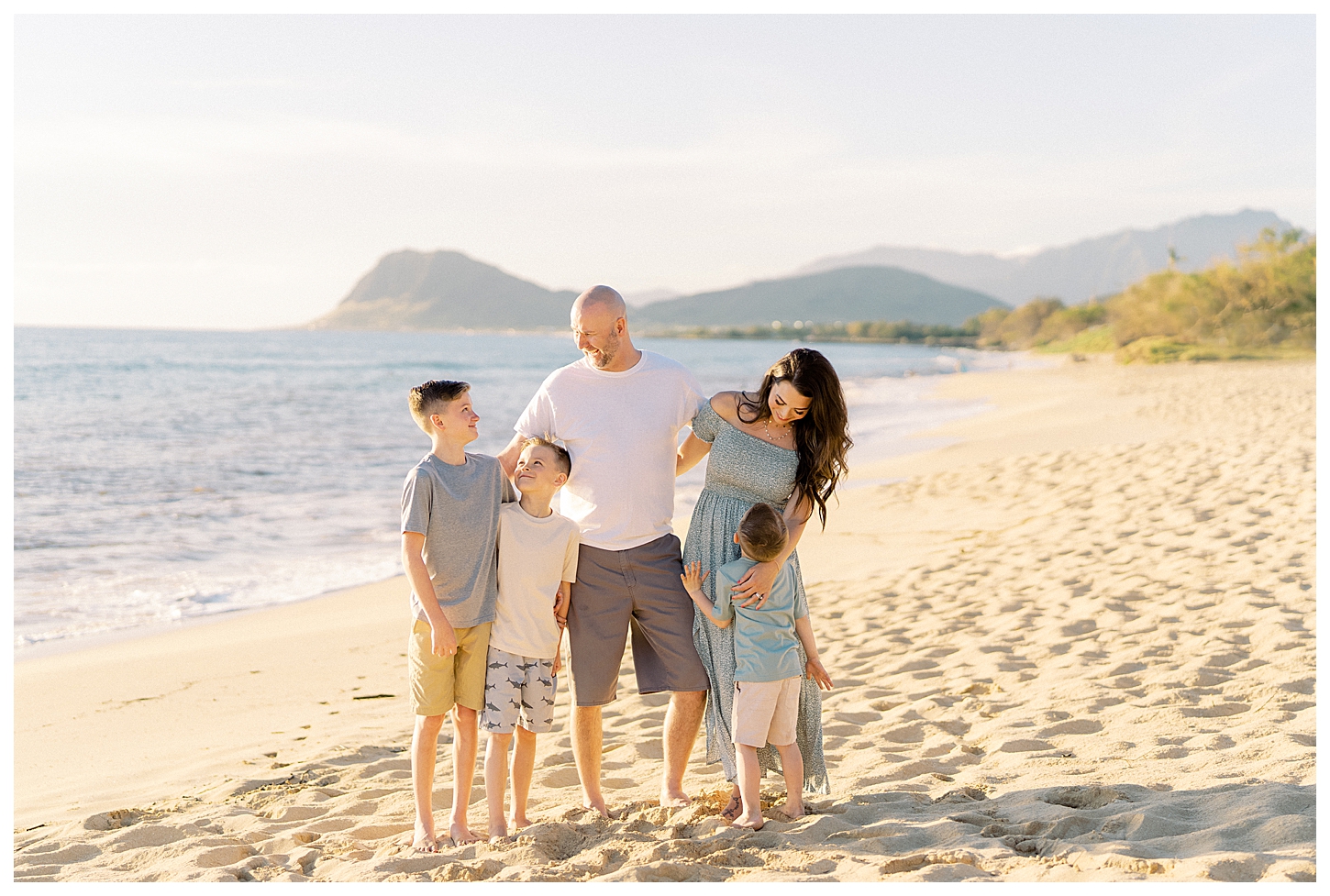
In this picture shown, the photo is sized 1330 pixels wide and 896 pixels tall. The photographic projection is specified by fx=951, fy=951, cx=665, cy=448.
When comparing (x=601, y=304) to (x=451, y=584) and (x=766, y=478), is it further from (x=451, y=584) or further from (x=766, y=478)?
(x=451, y=584)

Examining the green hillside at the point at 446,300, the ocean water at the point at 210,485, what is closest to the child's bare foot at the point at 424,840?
the ocean water at the point at 210,485

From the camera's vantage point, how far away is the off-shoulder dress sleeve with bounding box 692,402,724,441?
332cm

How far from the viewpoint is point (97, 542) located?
8992 mm

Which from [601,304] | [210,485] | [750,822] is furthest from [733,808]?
[210,485]

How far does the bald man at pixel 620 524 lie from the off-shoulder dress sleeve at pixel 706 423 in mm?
39

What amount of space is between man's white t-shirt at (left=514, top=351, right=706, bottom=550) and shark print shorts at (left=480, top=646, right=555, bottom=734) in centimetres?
47

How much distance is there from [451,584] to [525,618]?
0.88ft

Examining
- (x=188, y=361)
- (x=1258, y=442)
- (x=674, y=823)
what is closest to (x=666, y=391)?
(x=674, y=823)

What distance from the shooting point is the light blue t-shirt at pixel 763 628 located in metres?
3.12

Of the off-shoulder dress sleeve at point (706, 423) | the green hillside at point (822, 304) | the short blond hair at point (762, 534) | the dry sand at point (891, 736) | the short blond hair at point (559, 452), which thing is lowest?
the dry sand at point (891, 736)

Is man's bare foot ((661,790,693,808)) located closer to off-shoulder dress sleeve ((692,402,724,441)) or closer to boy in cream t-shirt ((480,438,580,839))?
boy in cream t-shirt ((480,438,580,839))

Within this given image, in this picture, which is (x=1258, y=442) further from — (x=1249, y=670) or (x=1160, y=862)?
(x=1160, y=862)

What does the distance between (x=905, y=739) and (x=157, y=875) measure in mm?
2825

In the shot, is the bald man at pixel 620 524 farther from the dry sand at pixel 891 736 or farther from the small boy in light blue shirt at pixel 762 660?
the dry sand at pixel 891 736
